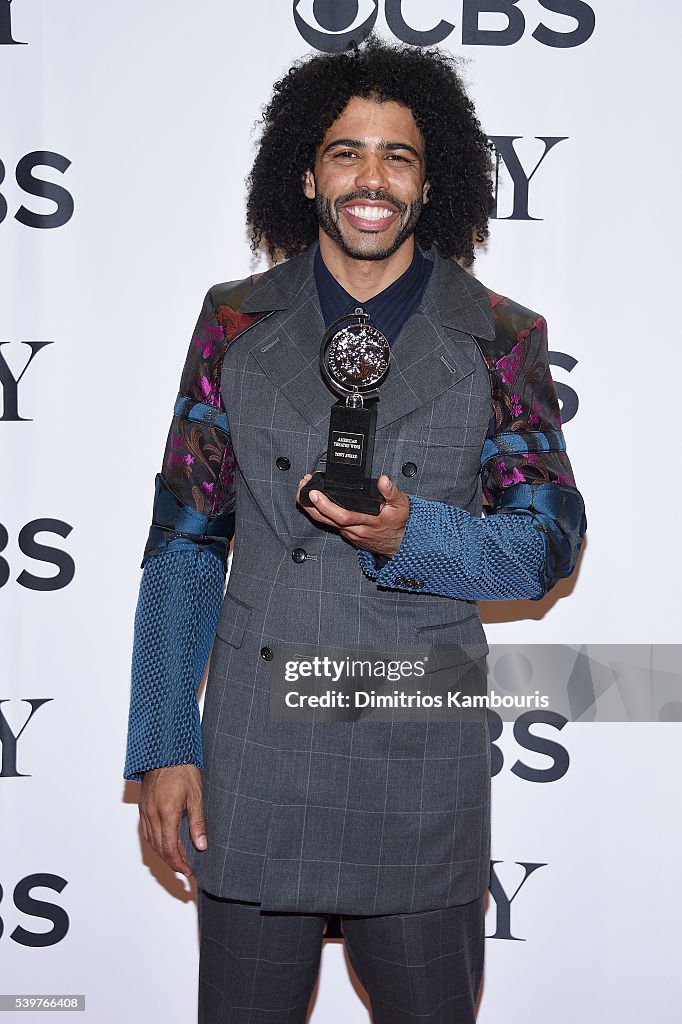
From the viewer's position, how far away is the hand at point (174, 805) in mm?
1646

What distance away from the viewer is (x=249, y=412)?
1638mm

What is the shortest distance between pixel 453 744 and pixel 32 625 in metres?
1.09

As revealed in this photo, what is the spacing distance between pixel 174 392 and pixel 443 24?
3.11 feet

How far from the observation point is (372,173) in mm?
1647

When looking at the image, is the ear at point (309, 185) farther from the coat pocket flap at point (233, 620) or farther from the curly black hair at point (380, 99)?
the coat pocket flap at point (233, 620)

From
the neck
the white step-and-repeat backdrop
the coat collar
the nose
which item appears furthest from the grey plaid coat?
the white step-and-repeat backdrop

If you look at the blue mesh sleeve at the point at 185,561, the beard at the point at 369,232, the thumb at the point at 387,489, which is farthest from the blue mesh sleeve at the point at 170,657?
the beard at the point at 369,232

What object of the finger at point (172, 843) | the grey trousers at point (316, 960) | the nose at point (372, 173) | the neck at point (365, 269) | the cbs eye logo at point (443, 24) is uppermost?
the cbs eye logo at point (443, 24)

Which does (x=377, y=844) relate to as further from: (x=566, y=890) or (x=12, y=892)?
(x=12, y=892)

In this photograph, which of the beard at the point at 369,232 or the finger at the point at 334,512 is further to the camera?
the beard at the point at 369,232

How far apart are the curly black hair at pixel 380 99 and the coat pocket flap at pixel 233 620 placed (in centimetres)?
74

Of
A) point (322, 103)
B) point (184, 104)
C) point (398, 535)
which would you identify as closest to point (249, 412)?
point (398, 535)

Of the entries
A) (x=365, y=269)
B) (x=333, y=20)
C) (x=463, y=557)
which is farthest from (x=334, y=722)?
(x=333, y=20)

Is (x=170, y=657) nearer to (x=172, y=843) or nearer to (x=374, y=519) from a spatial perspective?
(x=172, y=843)
